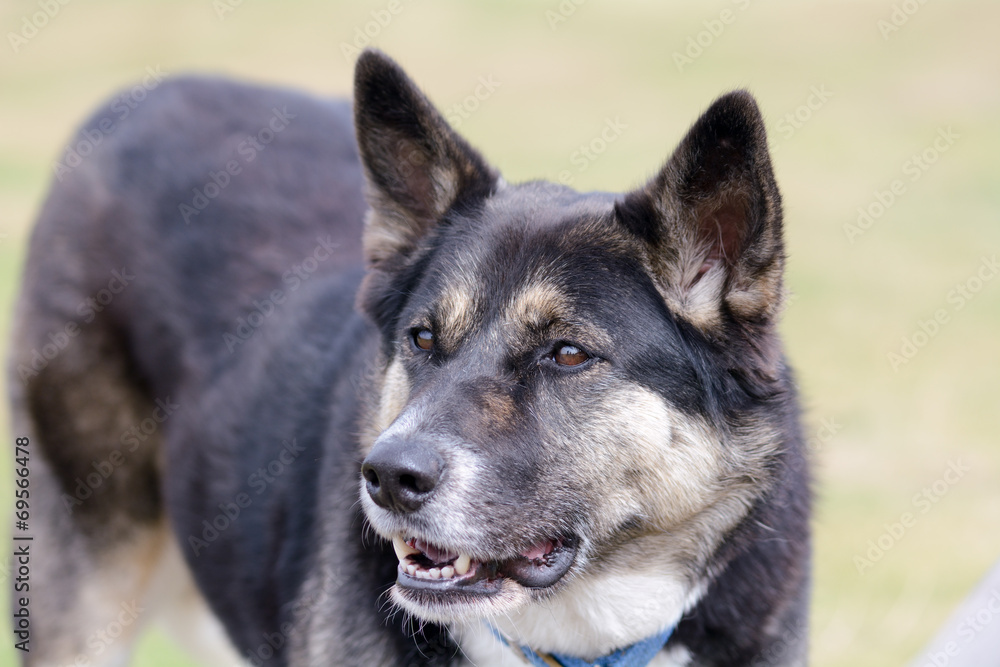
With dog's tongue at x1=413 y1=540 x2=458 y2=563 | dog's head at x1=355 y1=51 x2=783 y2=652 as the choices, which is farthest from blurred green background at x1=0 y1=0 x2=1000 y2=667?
dog's tongue at x1=413 y1=540 x2=458 y2=563

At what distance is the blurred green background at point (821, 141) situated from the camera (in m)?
6.76

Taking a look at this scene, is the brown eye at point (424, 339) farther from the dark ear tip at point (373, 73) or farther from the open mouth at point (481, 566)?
the dark ear tip at point (373, 73)

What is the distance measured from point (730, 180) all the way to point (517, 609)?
1447mm

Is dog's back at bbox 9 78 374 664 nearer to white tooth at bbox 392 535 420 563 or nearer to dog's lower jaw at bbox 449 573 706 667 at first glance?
white tooth at bbox 392 535 420 563

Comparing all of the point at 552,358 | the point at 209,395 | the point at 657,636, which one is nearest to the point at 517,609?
the point at 657,636

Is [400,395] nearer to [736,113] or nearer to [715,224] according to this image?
[715,224]

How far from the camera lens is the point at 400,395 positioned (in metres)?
Result: 3.37

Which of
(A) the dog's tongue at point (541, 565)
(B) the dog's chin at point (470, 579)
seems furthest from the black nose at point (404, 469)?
(A) the dog's tongue at point (541, 565)

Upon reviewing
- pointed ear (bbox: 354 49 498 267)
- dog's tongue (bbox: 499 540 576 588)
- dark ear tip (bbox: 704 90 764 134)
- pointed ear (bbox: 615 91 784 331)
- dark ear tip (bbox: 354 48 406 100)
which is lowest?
dog's tongue (bbox: 499 540 576 588)

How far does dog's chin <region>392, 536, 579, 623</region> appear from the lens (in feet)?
9.71

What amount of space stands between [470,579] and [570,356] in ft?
2.37

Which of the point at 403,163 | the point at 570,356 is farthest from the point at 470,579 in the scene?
A: the point at 403,163

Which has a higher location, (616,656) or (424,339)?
(424,339)

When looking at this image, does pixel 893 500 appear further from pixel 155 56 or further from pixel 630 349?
pixel 155 56
